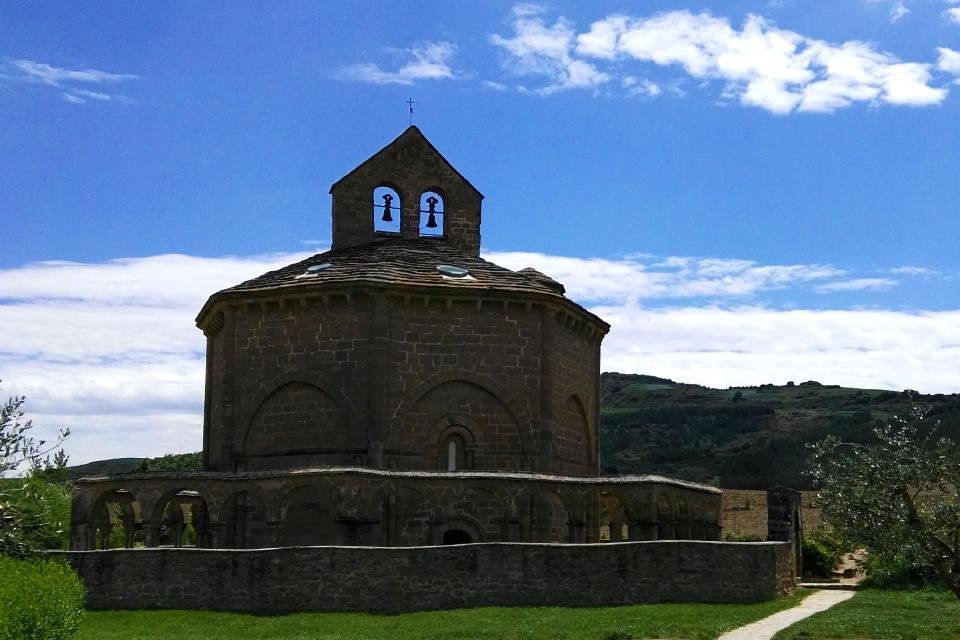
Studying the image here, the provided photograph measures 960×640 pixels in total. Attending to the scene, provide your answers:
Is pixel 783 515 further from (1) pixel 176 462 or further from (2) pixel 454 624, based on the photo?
(1) pixel 176 462

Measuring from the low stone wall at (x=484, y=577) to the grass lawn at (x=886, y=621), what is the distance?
2.19 m

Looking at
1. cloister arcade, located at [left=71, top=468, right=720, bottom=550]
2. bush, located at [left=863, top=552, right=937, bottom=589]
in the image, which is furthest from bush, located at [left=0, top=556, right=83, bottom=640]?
bush, located at [left=863, top=552, right=937, bottom=589]

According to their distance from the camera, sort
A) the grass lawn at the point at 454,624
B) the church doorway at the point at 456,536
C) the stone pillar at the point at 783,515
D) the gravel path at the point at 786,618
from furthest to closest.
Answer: the stone pillar at the point at 783,515 < the church doorway at the point at 456,536 < the grass lawn at the point at 454,624 < the gravel path at the point at 786,618

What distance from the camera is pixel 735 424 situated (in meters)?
111

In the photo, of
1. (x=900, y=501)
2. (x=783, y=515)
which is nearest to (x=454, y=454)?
(x=783, y=515)

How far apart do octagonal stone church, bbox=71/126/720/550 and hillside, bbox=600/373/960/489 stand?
4360 centimetres

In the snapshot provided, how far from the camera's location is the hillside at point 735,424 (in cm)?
9000

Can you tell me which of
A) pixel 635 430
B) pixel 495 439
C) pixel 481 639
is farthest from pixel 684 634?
pixel 635 430

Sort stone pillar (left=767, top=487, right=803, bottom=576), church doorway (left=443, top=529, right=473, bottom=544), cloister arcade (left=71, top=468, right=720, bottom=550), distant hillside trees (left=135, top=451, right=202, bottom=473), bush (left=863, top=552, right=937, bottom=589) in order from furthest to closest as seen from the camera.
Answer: distant hillside trees (left=135, top=451, right=202, bottom=473), stone pillar (left=767, top=487, right=803, bottom=576), church doorway (left=443, top=529, right=473, bottom=544), bush (left=863, top=552, right=937, bottom=589), cloister arcade (left=71, top=468, right=720, bottom=550)

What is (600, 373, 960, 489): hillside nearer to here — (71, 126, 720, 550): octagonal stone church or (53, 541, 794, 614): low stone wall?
(71, 126, 720, 550): octagonal stone church

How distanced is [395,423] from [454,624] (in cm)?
1082

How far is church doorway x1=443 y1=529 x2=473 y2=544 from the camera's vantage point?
31656 millimetres

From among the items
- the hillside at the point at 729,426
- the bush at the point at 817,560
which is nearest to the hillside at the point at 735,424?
the hillside at the point at 729,426

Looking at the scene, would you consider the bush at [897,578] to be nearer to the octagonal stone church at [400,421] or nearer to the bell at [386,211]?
the octagonal stone church at [400,421]
